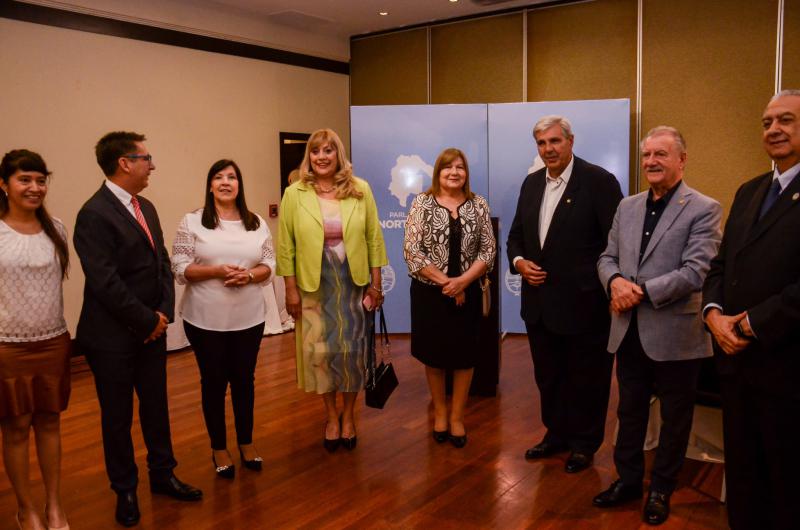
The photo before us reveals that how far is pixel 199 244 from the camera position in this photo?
3.12 meters

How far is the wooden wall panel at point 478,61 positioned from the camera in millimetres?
6812

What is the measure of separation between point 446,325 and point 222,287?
3.84 ft

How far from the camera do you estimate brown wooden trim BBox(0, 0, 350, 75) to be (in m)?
5.16

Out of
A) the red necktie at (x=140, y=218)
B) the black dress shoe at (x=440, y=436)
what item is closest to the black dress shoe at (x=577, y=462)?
the black dress shoe at (x=440, y=436)

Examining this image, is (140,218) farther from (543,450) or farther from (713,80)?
(713,80)

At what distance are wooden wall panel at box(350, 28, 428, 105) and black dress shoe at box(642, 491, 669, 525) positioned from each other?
5.44m

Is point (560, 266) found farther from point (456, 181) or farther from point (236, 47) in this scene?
point (236, 47)

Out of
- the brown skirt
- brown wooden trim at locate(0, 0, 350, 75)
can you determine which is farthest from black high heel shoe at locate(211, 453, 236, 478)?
brown wooden trim at locate(0, 0, 350, 75)

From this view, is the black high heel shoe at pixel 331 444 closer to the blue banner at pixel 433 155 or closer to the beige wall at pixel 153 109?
the blue banner at pixel 433 155

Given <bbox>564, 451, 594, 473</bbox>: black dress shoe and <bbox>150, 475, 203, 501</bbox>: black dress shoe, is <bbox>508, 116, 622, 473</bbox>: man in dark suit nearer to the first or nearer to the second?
<bbox>564, 451, 594, 473</bbox>: black dress shoe

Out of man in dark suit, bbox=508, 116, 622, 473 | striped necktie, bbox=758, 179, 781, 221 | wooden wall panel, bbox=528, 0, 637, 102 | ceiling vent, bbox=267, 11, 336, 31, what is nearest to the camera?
striped necktie, bbox=758, 179, 781, 221

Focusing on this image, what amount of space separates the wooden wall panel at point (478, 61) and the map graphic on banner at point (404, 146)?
2.75 feet

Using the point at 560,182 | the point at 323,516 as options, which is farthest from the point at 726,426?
the point at 323,516

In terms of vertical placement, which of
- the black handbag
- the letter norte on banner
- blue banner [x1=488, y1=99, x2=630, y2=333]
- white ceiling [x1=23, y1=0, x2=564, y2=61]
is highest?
white ceiling [x1=23, y1=0, x2=564, y2=61]
